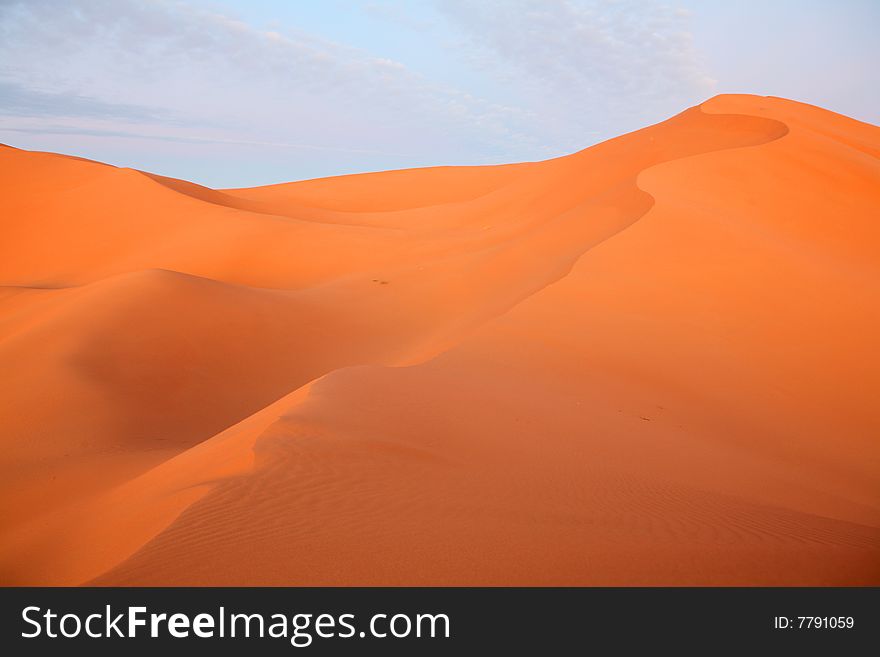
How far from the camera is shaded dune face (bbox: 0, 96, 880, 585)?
13.8ft

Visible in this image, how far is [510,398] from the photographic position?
24.4 feet

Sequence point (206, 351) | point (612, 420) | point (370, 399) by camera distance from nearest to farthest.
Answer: point (370, 399) → point (612, 420) → point (206, 351)

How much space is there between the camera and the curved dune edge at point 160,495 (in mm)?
4418

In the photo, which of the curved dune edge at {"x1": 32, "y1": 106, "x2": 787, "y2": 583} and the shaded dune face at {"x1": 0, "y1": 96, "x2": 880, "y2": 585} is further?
the curved dune edge at {"x1": 32, "y1": 106, "x2": 787, "y2": 583}

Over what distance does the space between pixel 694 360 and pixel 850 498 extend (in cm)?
336

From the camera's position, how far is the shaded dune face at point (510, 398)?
4.21 meters

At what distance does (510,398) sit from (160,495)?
11.5ft

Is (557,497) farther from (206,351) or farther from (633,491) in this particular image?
(206,351)

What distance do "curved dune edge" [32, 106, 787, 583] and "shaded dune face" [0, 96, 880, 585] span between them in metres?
0.04

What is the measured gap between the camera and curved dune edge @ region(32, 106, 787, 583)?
14.5ft

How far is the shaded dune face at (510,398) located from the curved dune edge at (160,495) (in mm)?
41

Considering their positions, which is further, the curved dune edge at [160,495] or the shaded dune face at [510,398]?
the curved dune edge at [160,495]

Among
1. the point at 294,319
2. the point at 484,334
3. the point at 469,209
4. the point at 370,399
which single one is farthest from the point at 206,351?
the point at 469,209

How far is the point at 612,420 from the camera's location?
7.33 meters
